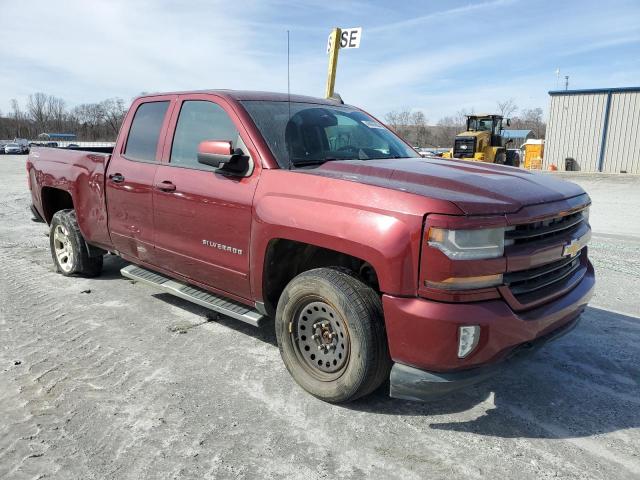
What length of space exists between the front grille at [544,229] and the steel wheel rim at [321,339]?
1.04 metres

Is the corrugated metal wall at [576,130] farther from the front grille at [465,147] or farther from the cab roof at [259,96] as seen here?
the cab roof at [259,96]

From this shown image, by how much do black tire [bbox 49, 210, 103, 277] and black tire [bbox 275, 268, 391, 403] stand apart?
3.21m

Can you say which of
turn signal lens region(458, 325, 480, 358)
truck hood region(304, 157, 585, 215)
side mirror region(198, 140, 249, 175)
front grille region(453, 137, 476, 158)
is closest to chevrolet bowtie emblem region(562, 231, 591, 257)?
truck hood region(304, 157, 585, 215)

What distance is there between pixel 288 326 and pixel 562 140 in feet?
83.1

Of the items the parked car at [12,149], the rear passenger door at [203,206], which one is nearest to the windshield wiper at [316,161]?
the rear passenger door at [203,206]

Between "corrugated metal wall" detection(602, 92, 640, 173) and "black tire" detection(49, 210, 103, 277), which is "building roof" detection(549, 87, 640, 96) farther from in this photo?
"black tire" detection(49, 210, 103, 277)

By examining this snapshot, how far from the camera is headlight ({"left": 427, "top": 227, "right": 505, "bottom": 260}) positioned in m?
2.41

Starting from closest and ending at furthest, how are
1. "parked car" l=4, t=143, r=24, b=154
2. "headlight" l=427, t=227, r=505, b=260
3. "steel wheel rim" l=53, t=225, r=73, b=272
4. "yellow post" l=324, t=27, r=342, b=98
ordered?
"headlight" l=427, t=227, r=505, b=260 → "steel wheel rim" l=53, t=225, r=73, b=272 → "yellow post" l=324, t=27, r=342, b=98 → "parked car" l=4, t=143, r=24, b=154

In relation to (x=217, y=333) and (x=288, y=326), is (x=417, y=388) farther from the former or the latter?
(x=217, y=333)

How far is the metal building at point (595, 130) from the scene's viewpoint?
22.8 metres

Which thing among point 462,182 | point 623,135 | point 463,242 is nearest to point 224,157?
point 462,182

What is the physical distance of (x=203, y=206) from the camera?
361 cm

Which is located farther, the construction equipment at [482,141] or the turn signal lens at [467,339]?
the construction equipment at [482,141]

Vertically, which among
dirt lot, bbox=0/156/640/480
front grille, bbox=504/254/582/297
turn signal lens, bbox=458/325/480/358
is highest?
front grille, bbox=504/254/582/297
